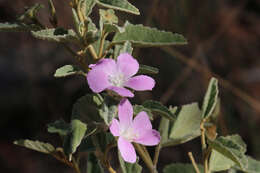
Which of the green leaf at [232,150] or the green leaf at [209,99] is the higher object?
the green leaf at [209,99]

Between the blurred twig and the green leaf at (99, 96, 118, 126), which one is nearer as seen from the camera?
the green leaf at (99, 96, 118, 126)

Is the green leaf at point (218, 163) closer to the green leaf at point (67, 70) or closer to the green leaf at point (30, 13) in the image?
the green leaf at point (67, 70)

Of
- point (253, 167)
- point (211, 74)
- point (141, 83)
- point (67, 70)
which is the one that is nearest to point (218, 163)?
point (253, 167)

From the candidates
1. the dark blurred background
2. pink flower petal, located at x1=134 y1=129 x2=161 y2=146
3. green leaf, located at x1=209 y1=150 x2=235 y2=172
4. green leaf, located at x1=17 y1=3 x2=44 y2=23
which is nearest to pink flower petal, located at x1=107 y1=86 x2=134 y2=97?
pink flower petal, located at x1=134 y1=129 x2=161 y2=146

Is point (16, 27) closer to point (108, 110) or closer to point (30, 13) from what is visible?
point (30, 13)

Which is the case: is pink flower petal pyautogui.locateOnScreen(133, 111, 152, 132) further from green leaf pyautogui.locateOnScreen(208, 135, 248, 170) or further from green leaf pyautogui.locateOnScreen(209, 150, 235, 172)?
green leaf pyautogui.locateOnScreen(209, 150, 235, 172)

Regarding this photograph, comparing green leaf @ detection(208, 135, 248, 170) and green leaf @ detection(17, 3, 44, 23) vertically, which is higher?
green leaf @ detection(17, 3, 44, 23)

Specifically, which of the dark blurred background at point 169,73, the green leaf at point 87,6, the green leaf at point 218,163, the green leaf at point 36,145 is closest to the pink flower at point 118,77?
the green leaf at point 87,6

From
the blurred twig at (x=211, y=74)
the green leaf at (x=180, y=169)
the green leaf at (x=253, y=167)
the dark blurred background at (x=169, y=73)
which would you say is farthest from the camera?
the dark blurred background at (x=169, y=73)

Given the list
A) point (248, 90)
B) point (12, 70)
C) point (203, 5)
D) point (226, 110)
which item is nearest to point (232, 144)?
point (226, 110)
